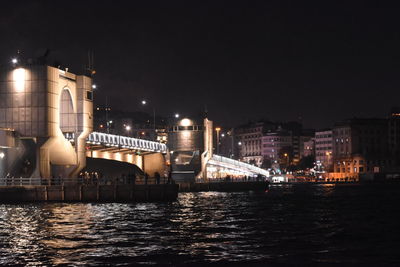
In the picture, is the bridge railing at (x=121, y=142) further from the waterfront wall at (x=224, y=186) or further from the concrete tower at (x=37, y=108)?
the waterfront wall at (x=224, y=186)

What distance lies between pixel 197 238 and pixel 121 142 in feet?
226

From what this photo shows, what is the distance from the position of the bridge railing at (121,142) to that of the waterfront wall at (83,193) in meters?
14.3

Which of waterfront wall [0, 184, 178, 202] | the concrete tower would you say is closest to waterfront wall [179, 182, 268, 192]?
the concrete tower

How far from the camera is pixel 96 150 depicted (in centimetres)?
10494

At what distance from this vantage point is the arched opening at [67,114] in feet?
277

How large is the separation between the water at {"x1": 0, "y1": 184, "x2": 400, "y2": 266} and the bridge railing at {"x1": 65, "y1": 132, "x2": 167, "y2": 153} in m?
38.2

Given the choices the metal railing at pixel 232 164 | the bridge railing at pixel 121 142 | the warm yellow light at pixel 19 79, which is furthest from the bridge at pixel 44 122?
the metal railing at pixel 232 164

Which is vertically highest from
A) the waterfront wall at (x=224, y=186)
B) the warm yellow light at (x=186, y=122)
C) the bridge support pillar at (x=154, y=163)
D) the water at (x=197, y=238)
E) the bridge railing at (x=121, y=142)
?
the warm yellow light at (x=186, y=122)

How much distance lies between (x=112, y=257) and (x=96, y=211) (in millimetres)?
27599

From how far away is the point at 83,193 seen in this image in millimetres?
72375

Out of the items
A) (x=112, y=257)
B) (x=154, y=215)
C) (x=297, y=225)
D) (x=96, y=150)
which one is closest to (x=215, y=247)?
(x=112, y=257)

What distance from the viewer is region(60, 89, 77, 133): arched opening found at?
3319 inches

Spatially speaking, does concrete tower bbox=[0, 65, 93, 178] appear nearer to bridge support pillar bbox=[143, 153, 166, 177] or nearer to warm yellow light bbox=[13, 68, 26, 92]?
warm yellow light bbox=[13, 68, 26, 92]

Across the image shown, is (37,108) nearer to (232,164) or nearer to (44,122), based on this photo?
(44,122)
